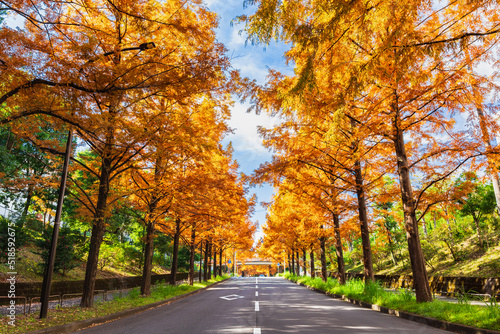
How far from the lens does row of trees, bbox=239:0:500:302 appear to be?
416 centimetres

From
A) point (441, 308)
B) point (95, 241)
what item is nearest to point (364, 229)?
point (441, 308)

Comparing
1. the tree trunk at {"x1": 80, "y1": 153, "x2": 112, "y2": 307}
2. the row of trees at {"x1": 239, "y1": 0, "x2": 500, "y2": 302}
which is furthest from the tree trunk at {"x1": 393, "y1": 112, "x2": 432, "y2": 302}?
the tree trunk at {"x1": 80, "y1": 153, "x2": 112, "y2": 307}

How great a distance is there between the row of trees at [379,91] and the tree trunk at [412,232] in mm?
29

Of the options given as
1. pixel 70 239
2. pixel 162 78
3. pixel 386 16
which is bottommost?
pixel 70 239

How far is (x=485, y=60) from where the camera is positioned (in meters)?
5.86

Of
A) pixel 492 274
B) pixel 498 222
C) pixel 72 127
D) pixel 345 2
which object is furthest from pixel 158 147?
pixel 498 222

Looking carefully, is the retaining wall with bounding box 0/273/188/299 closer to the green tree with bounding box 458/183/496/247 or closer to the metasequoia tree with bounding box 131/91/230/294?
the metasequoia tree with bounding box 131/91/230/294

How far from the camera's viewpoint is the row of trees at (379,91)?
4.16 metres

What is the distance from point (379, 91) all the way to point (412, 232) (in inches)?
170

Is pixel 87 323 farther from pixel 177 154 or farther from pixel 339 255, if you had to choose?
pixel 339 255

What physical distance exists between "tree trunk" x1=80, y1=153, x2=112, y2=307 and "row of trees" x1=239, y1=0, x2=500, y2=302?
525 cm

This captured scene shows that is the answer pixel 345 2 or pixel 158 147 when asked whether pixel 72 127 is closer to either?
pixel 158 147

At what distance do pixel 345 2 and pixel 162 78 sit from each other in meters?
4.28

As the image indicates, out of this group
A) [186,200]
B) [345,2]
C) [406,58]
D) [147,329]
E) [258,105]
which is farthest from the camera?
[186,200]
